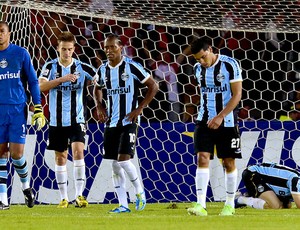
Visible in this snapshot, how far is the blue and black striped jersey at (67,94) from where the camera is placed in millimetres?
9203

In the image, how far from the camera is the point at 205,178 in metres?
7.35

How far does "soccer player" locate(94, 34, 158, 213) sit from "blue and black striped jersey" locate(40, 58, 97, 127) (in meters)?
0.80

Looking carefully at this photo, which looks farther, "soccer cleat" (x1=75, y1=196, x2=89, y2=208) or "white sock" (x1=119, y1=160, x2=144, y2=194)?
"soccer cleat" (x1=75, y1=196, x2=89, y2=208)

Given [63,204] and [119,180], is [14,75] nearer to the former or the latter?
[119,180]

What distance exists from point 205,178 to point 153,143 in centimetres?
260

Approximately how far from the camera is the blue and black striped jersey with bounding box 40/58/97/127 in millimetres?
9203

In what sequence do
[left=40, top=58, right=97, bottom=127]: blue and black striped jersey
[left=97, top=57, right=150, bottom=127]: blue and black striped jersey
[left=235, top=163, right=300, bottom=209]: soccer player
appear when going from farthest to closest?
[left=40, top=58, right=97, bottom=127]: blue and black striped jersey < [left=235, top=163, right=300, bottom=209]: soccer player < [left=97, top=57, right=150, bottom=127]: blue and black striped jersey

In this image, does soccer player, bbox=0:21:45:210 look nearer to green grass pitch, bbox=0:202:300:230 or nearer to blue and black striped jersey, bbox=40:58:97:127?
green grass pitch, bbox=0:202:300:230

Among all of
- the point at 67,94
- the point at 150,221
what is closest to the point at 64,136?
the point at 67,94

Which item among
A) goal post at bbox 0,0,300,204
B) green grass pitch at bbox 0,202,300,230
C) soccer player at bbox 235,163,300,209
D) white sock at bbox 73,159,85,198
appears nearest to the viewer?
green grass pitch at bbox 0,202,300,230

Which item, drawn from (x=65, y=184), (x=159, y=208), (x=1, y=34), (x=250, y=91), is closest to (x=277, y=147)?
(x=250, y=91)

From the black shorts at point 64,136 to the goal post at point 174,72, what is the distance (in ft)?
2.48

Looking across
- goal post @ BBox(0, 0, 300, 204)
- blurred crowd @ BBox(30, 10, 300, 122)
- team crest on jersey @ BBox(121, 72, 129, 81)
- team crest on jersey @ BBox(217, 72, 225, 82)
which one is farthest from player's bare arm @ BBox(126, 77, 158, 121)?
blurred crowd @ BBox(30, 10, 300, 122)

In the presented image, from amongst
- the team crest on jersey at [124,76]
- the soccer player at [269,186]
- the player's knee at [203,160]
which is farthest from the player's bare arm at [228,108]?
the soccer player at [269,186]
